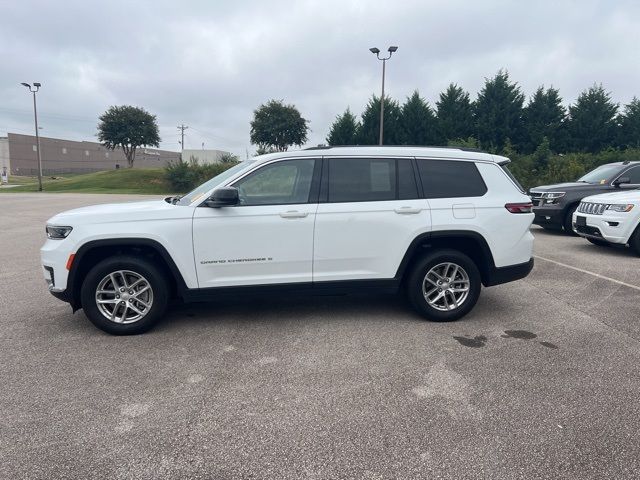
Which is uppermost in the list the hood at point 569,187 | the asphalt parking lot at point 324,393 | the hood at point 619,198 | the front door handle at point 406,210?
the hood at point 569,187

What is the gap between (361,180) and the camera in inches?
189

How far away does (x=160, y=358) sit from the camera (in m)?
3.98

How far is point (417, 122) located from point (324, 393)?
42980mm

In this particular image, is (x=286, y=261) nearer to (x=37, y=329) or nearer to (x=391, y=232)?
(x=391, y=232)

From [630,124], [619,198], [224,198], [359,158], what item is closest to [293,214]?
[224,198]

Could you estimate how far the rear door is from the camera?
15.2 feet

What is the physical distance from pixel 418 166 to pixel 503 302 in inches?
85.8

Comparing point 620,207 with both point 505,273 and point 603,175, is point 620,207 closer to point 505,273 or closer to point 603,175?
point 603,175

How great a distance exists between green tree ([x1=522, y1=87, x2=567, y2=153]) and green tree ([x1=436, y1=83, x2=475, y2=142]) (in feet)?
16.8

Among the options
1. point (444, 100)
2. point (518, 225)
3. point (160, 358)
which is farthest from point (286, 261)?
point (444, 100)

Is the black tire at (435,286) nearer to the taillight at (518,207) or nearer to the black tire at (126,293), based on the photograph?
the taillight at (518,207)

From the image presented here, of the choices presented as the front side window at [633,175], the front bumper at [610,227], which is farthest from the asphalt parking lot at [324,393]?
the front side window at [633,175]

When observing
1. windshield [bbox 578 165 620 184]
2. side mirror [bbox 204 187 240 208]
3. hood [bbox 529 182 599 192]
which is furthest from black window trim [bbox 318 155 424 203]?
windshield [bbox 578 165 620 184]

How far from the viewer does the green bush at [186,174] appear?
38.2m
